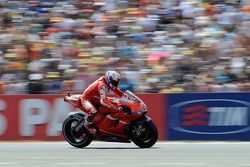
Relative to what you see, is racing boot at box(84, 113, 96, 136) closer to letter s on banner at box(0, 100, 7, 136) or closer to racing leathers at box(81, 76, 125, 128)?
racing leathers at box(81, 76, 125, 128)

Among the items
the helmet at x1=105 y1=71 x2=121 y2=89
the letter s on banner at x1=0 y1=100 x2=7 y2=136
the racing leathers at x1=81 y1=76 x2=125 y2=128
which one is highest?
the helmet at x1=105 y1=71 x2=121 y2=89

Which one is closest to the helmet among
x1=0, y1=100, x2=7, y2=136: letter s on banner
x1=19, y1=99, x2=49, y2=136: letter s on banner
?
x1=19, y1=99, x2=49, y2=136: letter s on banner

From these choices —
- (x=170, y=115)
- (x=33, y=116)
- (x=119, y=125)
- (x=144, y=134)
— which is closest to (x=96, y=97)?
(x=119, y=125)

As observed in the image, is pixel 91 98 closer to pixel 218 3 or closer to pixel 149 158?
pixel 149 158

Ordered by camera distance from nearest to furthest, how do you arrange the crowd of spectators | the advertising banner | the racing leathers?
1. the racing leathers
2. the advertising banner
3. the crowd of spectators

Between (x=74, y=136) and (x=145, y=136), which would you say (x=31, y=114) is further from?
(x=145, y=136)

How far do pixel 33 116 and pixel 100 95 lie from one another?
3114 mm

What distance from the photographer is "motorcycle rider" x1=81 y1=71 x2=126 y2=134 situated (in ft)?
40.5

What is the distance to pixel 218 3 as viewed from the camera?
676 inches

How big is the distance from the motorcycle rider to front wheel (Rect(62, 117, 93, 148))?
0.25 metres

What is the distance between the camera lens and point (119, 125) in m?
12.6

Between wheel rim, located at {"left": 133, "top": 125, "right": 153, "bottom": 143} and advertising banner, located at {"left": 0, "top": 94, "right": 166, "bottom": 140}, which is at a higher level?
wheel rim, located at {"left": 133, "top": 125, "right": 153, "bottom": 143}

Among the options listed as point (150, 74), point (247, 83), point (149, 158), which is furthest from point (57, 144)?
point (247, 83)

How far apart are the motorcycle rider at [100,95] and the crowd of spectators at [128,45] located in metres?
2.18
